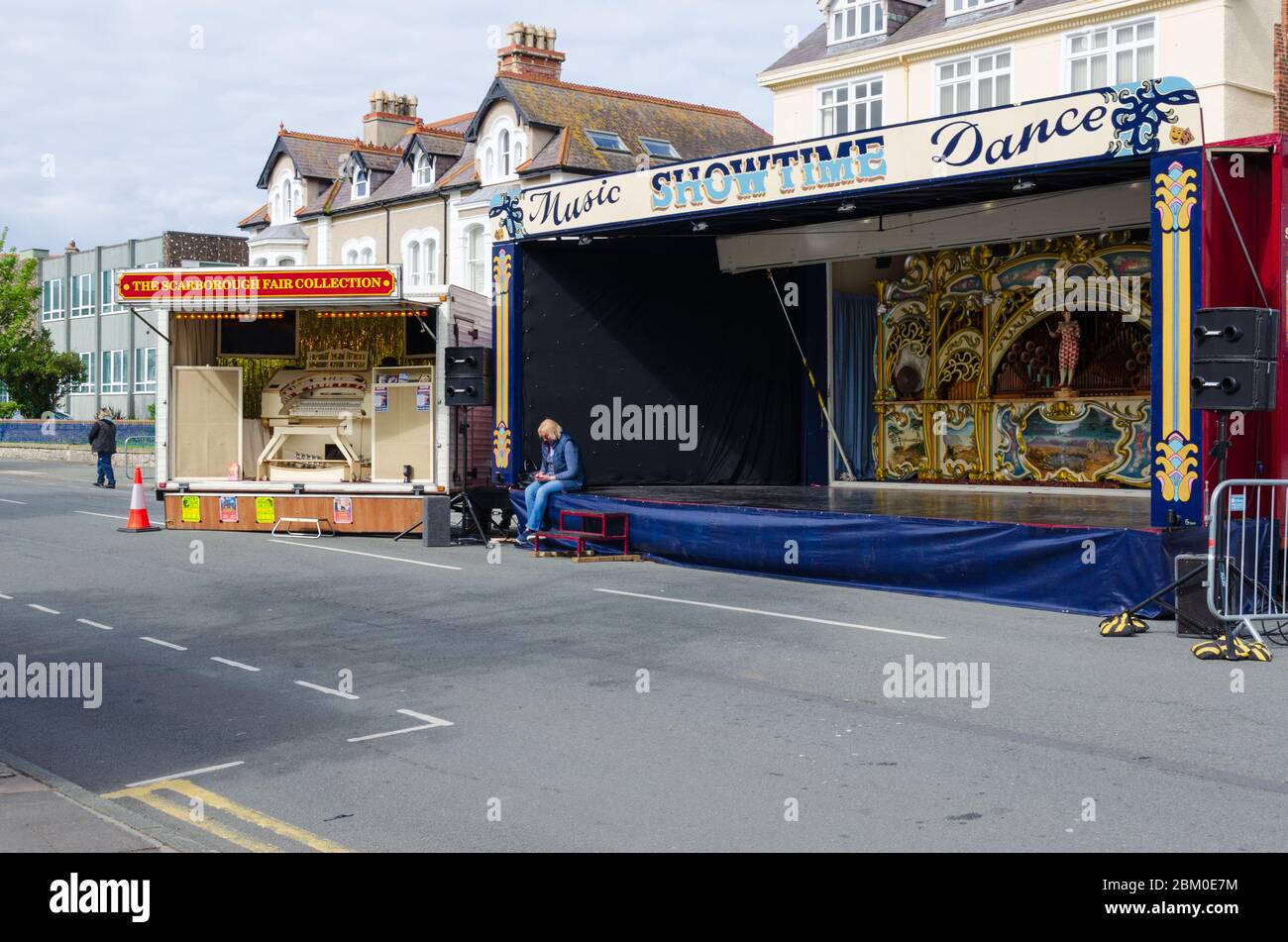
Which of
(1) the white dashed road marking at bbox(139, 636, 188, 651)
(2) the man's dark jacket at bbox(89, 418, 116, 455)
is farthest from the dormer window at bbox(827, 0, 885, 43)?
(1) the white dashed road marking at bbox(139, 636, 188, 651)

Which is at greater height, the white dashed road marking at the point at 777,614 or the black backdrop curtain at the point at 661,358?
the black backdrop curtain at the point at 661,358

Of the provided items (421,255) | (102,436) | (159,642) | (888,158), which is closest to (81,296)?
(421,255)

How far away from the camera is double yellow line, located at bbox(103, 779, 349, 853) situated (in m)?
5.59

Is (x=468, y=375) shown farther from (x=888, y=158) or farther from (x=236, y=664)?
(x=236, y=664)

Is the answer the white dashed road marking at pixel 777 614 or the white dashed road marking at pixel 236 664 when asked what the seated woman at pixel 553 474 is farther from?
the white dashed road marking at pixel 236 664

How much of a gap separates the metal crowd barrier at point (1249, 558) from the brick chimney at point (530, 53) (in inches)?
1308

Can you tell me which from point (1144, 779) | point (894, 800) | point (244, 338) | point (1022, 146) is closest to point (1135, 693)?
point (1144, 779)

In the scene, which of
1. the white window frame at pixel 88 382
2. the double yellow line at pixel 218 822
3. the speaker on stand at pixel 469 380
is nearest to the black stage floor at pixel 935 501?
the speaker on stand at pixel 469 380

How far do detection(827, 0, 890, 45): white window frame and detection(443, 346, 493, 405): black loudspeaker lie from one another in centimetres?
2002

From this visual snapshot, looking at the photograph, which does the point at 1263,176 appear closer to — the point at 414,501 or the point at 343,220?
the point at 414,501

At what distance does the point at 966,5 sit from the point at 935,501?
20106 millimetres

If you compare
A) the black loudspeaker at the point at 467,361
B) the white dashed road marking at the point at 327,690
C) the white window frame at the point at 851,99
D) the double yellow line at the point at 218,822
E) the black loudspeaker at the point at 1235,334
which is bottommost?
the double yellow line at the point at 218,822

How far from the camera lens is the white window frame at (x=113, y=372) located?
62.5 meters

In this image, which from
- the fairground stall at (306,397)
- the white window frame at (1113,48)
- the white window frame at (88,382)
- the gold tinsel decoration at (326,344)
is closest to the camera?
the fairground stall at (306,397)
